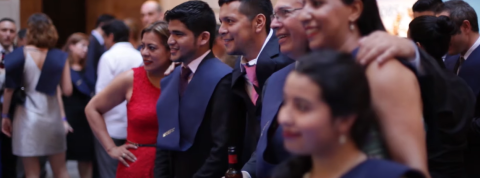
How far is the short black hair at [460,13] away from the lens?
13.9 feet

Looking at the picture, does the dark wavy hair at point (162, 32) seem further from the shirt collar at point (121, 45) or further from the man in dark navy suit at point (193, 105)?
Result: the shirt collar at point (121, 45)

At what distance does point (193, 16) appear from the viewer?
3.53 meters

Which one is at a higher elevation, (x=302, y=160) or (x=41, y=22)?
(x=302, y=160)

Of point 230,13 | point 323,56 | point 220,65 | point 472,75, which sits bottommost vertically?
point 472,75

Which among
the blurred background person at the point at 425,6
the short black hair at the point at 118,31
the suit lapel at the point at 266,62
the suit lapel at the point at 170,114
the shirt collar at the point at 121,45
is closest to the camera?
the suit lapel at the point at 266,62

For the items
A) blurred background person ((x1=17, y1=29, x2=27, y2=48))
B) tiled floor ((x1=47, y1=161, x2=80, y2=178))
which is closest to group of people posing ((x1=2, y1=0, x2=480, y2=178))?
blurred background person ((x1=17, y1=29, x2=27, y2=48))

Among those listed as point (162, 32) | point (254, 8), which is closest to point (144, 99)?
point (162, 32)

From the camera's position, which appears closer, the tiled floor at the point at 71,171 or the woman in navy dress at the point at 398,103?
the woman in navy dress at the point at 398,103

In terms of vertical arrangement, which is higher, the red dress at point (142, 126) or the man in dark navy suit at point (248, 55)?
the man in dark navy suit at point (248, 55)

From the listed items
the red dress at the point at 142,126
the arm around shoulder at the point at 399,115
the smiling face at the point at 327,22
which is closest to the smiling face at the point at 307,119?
the arm around shoulder at the point at 399,115

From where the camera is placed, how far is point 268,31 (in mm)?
3457

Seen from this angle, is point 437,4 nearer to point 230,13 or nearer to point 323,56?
point 230,13

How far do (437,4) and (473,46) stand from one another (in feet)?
1.30

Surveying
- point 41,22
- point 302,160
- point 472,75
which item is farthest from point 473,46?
point 41,22
